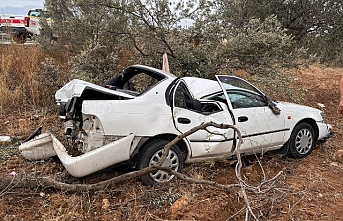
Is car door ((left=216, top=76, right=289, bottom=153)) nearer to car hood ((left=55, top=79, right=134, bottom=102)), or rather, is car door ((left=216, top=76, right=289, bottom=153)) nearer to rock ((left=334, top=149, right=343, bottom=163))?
rock ((left=334, top=149, right=343, bottom=163))

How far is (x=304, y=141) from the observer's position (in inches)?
259

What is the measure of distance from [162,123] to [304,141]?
282 centimetres

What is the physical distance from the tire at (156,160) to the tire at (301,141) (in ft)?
7.44

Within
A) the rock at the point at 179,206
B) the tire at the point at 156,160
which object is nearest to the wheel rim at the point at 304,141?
the tire at the point at 156,160

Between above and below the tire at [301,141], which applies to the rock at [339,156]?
below

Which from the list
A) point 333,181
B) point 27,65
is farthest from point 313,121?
point 27,65

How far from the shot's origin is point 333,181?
5.59 metres

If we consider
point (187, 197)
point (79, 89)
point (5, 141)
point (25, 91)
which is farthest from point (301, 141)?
point (25, 91)

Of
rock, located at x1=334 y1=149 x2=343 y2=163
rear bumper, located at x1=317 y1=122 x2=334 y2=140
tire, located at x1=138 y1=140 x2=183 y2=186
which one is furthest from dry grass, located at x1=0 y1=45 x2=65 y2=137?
rock, located at x1=334 y1=149 x2=343 y2=163

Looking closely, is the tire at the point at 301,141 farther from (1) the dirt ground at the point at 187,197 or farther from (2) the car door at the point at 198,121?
(2) the car door at the point at 198,121

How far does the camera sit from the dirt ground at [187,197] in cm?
430

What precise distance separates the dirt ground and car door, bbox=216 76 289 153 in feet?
1.21

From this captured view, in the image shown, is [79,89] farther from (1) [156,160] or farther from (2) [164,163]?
(2) [164,163]

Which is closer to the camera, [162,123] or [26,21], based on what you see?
[162,123]
